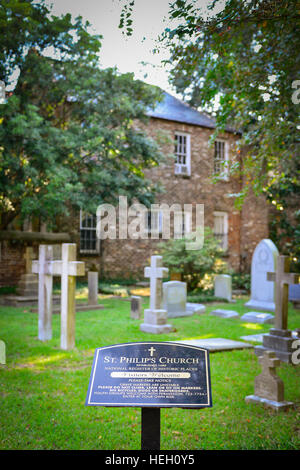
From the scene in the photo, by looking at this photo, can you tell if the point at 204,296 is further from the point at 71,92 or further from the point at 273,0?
the point at 273,0

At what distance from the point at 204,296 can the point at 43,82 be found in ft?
27.7

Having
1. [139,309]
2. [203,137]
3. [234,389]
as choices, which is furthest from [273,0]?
[203,137]

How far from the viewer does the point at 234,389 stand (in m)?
5.51

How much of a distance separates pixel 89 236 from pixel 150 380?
1562 centimetres

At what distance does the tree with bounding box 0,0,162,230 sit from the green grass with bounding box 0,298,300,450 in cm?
534

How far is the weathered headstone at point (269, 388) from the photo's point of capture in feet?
16.0

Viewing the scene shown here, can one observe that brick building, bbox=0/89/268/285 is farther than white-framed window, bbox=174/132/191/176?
No

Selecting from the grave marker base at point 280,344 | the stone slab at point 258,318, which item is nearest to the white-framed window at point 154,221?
the stone slab at point 258,318

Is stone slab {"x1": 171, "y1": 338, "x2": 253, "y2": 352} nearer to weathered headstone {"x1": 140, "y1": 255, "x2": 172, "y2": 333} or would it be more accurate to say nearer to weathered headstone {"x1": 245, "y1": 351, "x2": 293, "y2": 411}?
weathered headstone {"x1": 140, "y1": 255, "x2": 172, "y2": 333}

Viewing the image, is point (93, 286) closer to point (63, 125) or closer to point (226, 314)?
point (226, 314)

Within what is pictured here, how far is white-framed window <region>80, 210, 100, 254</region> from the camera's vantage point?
60.5 feet

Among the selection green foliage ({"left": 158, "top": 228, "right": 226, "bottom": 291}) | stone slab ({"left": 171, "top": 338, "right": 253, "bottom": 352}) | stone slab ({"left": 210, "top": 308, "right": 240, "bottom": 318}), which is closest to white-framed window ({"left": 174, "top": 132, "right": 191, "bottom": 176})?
green foliage ({"left": 158, "top": 228, "right": 226, "bottom": 291})

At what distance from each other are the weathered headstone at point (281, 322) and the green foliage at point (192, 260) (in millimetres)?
8249

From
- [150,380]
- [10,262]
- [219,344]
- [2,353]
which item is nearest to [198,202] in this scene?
[10,262]
